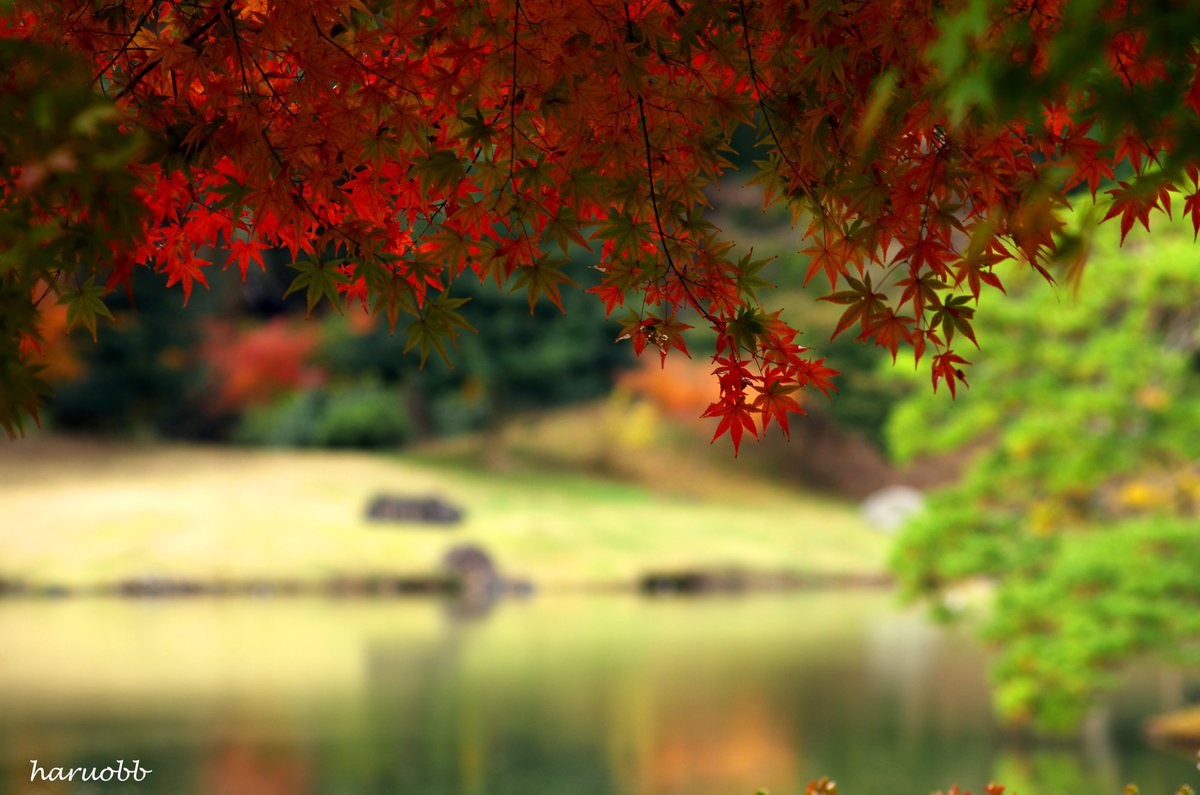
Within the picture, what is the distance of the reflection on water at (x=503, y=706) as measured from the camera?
6414mm

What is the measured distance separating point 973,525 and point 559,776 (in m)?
2.59

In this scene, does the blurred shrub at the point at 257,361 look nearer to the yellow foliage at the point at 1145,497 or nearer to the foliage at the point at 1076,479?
the foliage at the point at 1076,479

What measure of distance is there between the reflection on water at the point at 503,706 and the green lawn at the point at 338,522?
1.08 m

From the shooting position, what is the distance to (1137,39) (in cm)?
157

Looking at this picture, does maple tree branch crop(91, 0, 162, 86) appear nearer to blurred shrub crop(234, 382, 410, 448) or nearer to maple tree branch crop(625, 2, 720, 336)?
maple tree branch crop(625, 2, 720, 336)

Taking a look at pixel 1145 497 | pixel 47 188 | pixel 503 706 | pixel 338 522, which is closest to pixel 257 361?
pixel 338 522

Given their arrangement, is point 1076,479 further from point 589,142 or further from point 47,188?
point 47,188

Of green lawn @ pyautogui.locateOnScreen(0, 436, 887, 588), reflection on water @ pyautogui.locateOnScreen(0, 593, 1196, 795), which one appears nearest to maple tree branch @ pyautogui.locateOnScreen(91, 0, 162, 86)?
reflection on water @ pyautogui.locateOnScreen(0, 593, 1196, 795)

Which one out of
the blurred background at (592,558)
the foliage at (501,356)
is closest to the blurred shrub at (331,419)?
the blurred background at (592,558)

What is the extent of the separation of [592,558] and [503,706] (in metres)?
6.05

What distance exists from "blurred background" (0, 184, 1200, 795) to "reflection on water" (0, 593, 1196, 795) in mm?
40

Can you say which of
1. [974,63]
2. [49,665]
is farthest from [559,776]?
[974,63]

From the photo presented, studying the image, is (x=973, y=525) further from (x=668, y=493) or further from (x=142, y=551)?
(x=668, y=493)

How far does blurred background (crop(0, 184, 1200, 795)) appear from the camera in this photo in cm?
664
